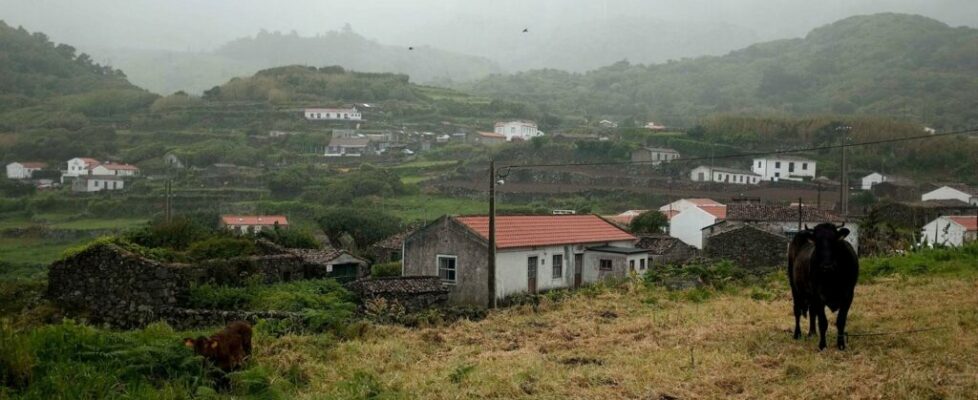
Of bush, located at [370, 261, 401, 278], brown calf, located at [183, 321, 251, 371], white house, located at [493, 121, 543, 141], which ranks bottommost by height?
bush, located at [370, 261, 401, 278]

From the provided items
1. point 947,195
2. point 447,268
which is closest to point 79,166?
point 447,268

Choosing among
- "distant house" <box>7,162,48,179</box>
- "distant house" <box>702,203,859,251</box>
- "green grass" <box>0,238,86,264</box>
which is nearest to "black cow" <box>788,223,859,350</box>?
"distant house" <box>702,203,859,251</box>

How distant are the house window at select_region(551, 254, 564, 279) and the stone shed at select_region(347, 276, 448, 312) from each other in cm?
637

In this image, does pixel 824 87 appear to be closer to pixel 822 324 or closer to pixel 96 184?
pixel 96 184

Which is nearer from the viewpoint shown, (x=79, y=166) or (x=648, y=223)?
(x=648, y=223)

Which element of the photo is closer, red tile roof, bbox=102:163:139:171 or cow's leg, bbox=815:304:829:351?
cow's leg, bbox=815:304:829:351

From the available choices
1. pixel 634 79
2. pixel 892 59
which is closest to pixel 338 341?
pixel 892 59

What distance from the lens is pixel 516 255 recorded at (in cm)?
2398

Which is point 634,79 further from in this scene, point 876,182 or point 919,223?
point 919,223

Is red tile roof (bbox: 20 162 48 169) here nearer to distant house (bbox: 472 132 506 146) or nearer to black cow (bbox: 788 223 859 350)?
distant house (bbox: 472 132 506 146)

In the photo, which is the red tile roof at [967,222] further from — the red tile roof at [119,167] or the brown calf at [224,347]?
the red tile roof at [119,167]

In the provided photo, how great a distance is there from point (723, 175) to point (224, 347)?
196 feet

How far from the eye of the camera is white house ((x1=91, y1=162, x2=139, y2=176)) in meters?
69.2

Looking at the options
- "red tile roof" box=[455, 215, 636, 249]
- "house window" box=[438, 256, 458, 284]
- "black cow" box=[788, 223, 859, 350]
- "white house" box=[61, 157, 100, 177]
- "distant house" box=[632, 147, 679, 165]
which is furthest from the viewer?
"white house" box=[61, 157, 100, 177]
